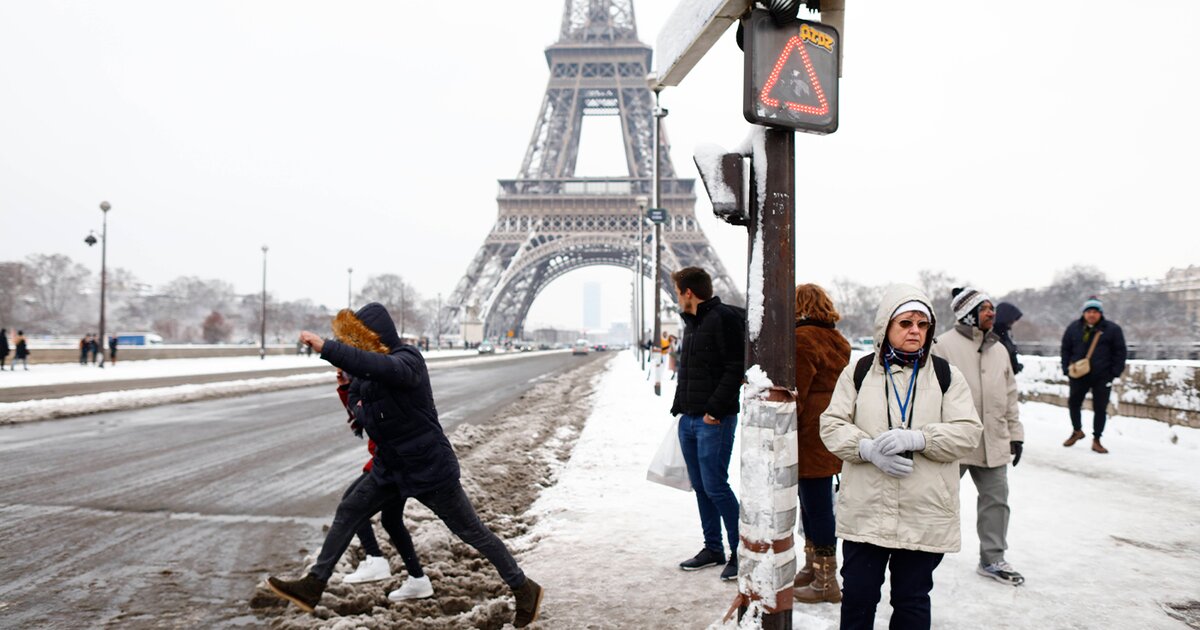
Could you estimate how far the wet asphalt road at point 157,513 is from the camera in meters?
4.11

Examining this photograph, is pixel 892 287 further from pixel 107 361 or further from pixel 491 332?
pixel 491 332

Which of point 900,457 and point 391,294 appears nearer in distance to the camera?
point 900,457

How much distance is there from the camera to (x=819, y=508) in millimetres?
4141

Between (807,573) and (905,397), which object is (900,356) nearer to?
(905,397)

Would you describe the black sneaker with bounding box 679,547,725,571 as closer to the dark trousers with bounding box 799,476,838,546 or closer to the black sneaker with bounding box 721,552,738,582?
the black sneaker with bounding box 721,552,738,582

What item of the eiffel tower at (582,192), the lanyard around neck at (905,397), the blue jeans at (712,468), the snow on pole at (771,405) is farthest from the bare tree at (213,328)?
the lanyard around neck at (905,397)

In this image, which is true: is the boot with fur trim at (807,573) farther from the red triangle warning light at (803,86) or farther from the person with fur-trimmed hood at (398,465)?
the red triangle warning light at (803,86)

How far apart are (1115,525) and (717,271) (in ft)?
179

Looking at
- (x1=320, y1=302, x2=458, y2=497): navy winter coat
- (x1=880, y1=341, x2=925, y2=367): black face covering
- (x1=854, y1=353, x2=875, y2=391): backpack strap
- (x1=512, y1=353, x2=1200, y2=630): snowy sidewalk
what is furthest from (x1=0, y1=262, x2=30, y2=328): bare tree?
(x1=880, y1=341, x2=925, y2=367): black face covering

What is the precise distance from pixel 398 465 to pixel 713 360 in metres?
1.89

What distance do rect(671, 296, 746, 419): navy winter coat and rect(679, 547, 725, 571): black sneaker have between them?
0.88m

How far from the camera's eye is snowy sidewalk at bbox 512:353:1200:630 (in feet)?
12.7

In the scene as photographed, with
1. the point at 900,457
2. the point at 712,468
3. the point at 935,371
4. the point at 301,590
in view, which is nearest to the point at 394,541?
the point at 301,590

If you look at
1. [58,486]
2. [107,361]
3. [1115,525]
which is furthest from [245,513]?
[107,361]
